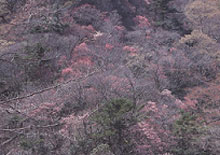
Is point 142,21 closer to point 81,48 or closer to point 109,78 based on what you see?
point 81,48

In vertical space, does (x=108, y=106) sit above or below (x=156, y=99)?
above

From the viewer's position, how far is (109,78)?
41.4 ft

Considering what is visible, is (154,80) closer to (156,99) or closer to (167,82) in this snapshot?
(167,82)

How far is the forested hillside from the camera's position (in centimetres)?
680

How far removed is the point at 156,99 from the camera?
44.3 ft

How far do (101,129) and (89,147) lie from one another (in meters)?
0.93

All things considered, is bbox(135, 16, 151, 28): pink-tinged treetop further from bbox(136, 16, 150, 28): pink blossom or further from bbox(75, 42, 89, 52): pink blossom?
bbox(75, 42, 89, 52): pink blossom

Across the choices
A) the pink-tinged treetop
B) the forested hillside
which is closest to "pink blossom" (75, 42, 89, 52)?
the forested hillside

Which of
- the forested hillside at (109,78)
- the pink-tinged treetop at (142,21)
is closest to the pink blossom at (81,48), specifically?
the forested hillside at (109,78)

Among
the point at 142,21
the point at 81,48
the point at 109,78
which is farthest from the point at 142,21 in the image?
the point at 109,78

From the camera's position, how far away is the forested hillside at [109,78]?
6799mm

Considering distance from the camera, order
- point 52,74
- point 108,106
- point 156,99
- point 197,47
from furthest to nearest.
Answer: point 197,47 < point 52,74 < point 156,99 < point 108,106

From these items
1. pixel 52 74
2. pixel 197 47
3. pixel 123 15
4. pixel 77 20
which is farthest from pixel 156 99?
pixel 123 15

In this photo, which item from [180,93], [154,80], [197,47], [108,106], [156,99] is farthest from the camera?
[197,47]
